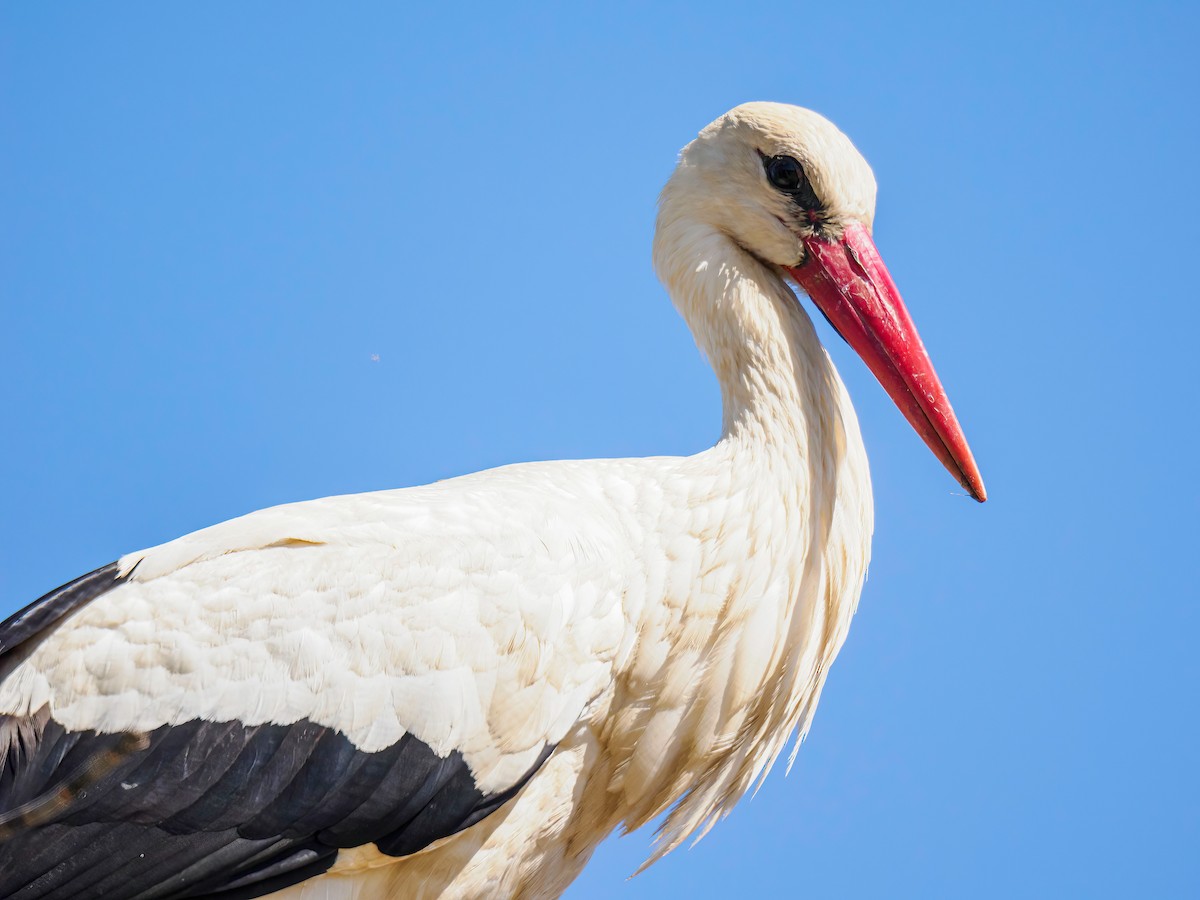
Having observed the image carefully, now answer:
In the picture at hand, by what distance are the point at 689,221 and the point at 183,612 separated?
1.26 m

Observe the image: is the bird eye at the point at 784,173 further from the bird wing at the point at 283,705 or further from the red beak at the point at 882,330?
the bird wing at the point at 283,705

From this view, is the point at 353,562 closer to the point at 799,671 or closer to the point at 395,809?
the point at 395,809

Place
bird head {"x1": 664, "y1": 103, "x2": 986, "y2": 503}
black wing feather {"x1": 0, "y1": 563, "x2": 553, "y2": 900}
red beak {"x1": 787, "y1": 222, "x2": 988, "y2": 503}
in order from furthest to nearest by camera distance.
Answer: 1. bird head {"x1": 664, "y1": 103, "x2": 986, "y2": 503}
2. red beak {"x1": 787, "y1": 222, "x2": 988, "y2": 503}
3. black wing feather {"x1": 0, "y1": 563, "x2": 553, "y2": 900}

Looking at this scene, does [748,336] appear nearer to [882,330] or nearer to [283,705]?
[882,330]

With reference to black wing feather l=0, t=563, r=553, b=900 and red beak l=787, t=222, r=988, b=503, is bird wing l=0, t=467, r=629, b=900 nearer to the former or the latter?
black wing feather l=0, t=563, r=553, b=900

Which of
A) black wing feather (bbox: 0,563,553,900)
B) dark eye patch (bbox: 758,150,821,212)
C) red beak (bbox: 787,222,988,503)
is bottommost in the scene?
black wing feather (bbox: 0,563,553,900)

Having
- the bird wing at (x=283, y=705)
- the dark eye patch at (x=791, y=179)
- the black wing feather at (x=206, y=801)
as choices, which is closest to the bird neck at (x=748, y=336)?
the dark eye patch at (x=791, y=179)

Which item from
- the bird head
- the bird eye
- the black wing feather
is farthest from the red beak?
the black wing feather

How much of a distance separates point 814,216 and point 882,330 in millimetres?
268

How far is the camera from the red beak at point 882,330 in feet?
9.19

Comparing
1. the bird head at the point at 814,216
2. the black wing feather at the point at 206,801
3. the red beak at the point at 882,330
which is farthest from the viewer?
the bird head at the point at 814,216

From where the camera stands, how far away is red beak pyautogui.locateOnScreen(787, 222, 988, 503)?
280 centimetres

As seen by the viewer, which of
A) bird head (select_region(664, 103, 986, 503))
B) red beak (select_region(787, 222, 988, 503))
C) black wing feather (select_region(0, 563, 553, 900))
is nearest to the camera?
black wing feather (select_region(0, 563, 553, 900))

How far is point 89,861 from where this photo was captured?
2430 mm
